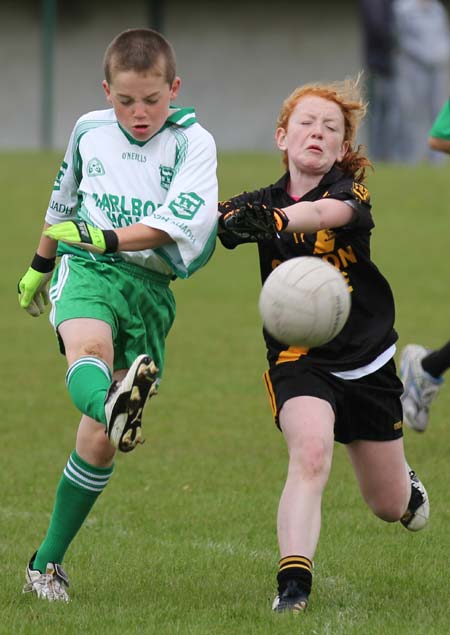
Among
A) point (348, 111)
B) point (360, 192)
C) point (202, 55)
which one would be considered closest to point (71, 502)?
point (360, 192)

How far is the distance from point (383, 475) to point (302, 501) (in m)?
0.64

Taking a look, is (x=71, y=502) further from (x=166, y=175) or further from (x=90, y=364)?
(x=166, y=175)

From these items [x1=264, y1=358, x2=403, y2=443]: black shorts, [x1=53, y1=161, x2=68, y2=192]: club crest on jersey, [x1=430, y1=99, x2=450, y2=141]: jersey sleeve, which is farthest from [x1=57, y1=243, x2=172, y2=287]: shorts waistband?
[x1=430, y1=99, x2=450, y2=141]: jersey sleeve

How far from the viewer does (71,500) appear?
582 cm

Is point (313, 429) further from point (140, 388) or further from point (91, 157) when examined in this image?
point (91, 157)

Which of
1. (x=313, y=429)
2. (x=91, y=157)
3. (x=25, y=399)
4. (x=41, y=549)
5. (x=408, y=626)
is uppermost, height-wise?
(x=91, y=157)

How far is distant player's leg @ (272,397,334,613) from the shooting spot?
530 centimetres

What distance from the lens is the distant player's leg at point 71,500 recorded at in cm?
570

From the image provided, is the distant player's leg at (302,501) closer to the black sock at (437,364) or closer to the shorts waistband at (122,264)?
the shorts waistband at (122,264)

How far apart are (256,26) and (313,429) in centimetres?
2396

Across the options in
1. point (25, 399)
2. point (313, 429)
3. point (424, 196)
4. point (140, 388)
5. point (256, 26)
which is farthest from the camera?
point (256, 26)

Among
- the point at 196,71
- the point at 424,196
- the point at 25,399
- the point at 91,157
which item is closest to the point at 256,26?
the point at 196,71

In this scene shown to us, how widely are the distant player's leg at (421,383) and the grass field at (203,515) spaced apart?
0.76 feet

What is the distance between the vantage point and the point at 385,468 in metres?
5.86
